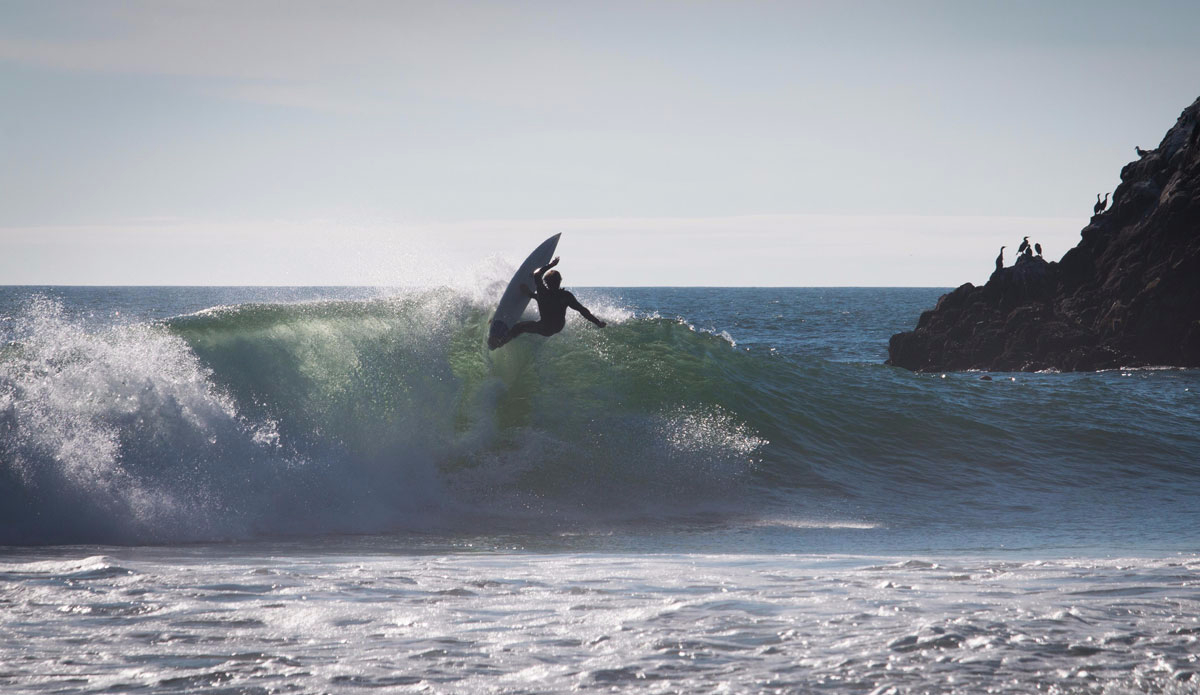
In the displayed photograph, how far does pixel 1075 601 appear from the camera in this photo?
583 cm

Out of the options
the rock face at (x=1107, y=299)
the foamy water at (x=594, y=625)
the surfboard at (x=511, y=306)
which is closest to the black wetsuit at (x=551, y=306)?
the surfboard at (x=511, y=306)

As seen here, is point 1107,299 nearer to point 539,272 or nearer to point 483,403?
point 539,272

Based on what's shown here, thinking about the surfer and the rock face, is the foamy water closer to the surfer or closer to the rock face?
the surfer

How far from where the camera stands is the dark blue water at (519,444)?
8.55 meters

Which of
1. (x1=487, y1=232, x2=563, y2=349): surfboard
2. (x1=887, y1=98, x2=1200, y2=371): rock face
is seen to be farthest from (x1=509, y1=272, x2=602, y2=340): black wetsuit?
(x1=887, y1=98, x2=1200, y2=371): rock face

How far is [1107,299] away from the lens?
2723cm

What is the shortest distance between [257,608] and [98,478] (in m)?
3.83

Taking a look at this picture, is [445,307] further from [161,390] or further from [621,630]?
[621,630]

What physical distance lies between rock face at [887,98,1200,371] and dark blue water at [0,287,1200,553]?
37.7 ft

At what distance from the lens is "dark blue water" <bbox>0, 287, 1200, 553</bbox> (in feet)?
28.1

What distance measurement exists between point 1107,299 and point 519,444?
2323 centimetres

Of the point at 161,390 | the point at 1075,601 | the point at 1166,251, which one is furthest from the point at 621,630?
the point at 1166,251

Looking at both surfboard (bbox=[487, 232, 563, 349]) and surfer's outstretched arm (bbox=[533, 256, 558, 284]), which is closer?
surfer's outstretched arm (bbox=[533, 256, 558, 284])

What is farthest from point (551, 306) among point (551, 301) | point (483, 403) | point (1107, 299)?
point (1107, 299)
